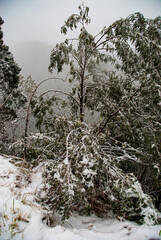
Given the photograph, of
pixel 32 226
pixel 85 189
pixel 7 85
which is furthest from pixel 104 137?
pixel 7 85

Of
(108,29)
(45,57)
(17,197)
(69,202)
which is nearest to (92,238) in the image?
(69,202)

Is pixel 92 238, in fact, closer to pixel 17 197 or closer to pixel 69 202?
pixel 69 202

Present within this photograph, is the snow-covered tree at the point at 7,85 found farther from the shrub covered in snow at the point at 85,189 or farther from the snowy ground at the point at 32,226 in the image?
the shrub covered in snow at the point at 85,189

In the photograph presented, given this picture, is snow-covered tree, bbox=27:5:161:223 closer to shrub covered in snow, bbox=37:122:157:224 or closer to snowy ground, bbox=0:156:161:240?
shrub covered in snow, bbox=37:122:157:224

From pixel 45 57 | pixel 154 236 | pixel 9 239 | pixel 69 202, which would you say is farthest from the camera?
pixel 45 57

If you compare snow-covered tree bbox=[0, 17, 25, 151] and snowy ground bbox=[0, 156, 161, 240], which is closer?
snowy ground bbox=[0, 156, 161, 240]

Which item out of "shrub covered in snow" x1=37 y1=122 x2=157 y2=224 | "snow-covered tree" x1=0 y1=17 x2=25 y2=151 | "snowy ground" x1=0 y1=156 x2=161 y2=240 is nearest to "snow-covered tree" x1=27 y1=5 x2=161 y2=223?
"shrub covered in snow" x1=37 y1=122 x2=157 y2=224

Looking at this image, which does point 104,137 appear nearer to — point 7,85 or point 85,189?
point 85,189

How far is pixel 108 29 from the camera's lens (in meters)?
2.92

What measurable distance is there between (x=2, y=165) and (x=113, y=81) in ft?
11.3

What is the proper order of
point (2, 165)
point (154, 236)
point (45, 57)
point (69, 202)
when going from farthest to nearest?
point (45, 57) → point (2, 165) → point (69, 202) → point (154, 236)

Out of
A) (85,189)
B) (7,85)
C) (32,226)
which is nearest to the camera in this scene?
(32,226)

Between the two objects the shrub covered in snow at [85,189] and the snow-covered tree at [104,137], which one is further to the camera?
the snow-covered tree at [104,137]

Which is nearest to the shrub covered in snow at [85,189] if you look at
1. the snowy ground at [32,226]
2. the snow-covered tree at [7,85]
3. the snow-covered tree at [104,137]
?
the snow-covered tree at [104,137]
